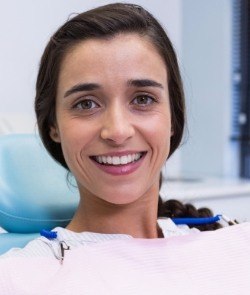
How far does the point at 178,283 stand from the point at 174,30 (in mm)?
1739

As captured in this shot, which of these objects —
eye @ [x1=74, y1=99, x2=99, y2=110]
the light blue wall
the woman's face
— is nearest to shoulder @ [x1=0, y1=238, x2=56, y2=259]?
the woman's face

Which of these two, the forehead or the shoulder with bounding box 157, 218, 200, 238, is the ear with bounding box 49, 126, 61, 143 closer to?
the forehead

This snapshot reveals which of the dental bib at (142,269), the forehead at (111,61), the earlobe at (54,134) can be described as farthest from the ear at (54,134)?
the dental bib at (142,269)

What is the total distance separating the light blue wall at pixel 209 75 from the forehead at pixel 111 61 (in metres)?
1.70

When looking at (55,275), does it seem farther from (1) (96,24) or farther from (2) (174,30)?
(2) (174,30)

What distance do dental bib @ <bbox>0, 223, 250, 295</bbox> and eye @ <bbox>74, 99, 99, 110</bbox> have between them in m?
0.22

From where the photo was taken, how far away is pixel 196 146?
263 centimetres

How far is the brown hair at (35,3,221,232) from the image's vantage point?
2.82ft

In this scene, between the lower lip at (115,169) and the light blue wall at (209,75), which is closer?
the lower lip at (115,169)

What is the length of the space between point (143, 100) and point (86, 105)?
98 millimetres

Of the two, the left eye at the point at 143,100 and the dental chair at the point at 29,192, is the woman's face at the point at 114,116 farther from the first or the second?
the dental chair at the point at 29,192

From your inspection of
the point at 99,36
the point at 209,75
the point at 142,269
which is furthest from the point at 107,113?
the point at 209,75

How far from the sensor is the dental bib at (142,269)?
2.35 feet

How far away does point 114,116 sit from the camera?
2.62ft
